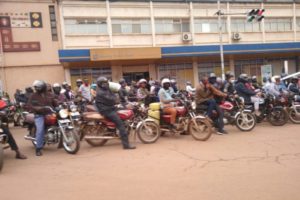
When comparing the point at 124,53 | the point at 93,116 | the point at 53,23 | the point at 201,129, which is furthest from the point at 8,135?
the point at 53,23

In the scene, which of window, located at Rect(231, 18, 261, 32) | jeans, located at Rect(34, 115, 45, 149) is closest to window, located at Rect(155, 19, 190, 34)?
window, located at Rect(231, 18, 261, 32)

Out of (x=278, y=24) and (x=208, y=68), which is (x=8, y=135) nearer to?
(x=208, y=68)

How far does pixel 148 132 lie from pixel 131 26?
17725 millimetres

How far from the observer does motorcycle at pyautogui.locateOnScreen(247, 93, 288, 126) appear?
8984 millimetres

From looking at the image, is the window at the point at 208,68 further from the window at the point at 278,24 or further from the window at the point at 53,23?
the window at the point at 53,23

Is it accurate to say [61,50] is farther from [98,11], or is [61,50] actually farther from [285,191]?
[285,191]

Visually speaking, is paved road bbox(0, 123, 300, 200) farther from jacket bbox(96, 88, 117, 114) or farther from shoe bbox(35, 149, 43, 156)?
jacket bbox(96, 88, 117, 114)

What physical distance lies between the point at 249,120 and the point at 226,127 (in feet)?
3.20

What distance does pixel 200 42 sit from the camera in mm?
25359

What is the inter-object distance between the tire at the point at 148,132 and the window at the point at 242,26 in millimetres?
21513

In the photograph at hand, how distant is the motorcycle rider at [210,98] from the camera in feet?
26.7

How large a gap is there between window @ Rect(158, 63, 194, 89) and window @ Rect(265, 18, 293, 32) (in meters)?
8.58

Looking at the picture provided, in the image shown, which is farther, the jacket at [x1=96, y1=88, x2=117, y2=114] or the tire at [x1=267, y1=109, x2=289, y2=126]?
the tire at [x1=267, y1=109, x2=289, y2=126]

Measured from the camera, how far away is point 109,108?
6902mm
